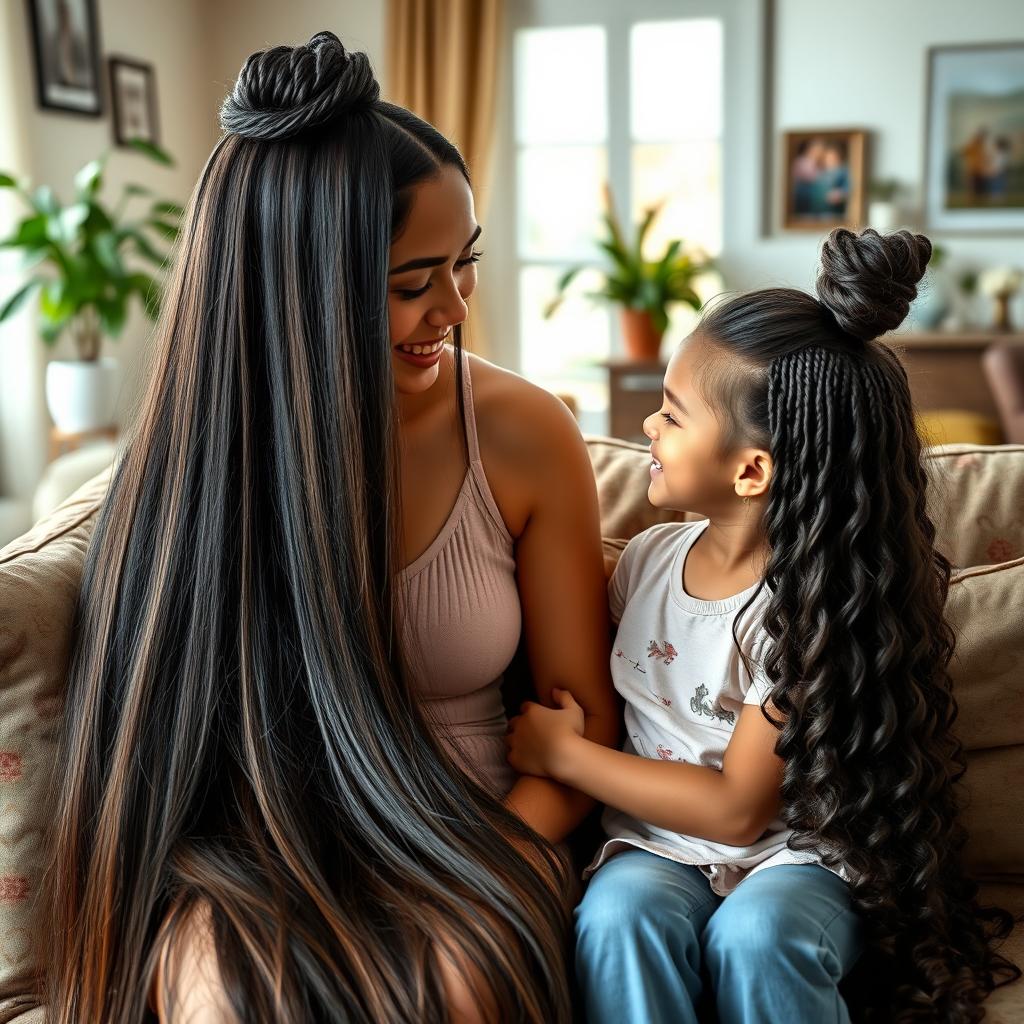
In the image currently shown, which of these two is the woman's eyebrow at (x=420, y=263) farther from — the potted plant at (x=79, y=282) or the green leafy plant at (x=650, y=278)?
the green leafy plant at (x=650, y=278)

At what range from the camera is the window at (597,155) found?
5617 mm

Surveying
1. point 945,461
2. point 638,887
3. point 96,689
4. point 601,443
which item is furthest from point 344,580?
point 945,461

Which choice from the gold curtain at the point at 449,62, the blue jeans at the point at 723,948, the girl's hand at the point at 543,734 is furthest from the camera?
the gold curtain at the point at 449,62

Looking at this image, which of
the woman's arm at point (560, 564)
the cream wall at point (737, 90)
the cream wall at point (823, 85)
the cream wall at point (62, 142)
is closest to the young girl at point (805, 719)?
the woman's arm at point (560, 564)

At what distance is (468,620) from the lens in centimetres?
135

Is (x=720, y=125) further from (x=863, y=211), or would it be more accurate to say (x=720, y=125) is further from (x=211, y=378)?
(x=211, y=378)

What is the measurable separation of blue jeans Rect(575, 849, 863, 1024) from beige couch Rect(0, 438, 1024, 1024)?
0.73 feet

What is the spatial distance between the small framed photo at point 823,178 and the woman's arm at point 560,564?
4436mm

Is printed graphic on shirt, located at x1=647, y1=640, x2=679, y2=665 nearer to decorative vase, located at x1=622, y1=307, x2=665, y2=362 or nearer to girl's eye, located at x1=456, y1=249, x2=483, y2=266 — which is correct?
girl's eye, located at x1=456, y1=249, x2=483, y2=266

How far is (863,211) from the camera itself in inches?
217

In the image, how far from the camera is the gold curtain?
18.1 feet

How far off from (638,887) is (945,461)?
2.63 feet

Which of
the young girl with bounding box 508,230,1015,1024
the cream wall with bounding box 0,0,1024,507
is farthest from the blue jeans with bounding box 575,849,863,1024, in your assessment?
the cream wall with bounding box 0,0,1024,507

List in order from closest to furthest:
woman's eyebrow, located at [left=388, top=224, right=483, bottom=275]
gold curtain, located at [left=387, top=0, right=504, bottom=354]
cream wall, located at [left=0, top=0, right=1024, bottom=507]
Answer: woman's eyebrow, located at [left=388, top=224, right=483, bottom=275] → cream wall, located at [left=0, top=0, right=1024, bottom=507] → gold curtain, located at [left=387, top=0, right=504, bottom=354]
